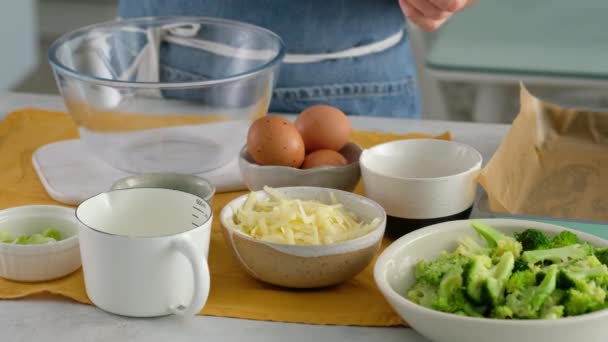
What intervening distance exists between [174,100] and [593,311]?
69 cm

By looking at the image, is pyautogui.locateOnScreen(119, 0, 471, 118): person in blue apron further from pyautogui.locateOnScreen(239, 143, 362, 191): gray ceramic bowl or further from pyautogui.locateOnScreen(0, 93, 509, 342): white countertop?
pyautogui.locateOnScreen(0, 93, 509, 342): white countertop

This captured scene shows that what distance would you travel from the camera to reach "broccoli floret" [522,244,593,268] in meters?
0.91

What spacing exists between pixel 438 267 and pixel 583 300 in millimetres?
141

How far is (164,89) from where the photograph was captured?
125 centimetres

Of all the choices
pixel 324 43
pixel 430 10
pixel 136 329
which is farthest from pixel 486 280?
pixel 324 43

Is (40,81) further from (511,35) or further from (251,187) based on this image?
(251,187)

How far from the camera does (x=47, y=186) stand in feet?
4.03

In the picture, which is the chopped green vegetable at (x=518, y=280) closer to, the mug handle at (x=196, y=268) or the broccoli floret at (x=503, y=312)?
the broccoli floret at (x=503, y=312)

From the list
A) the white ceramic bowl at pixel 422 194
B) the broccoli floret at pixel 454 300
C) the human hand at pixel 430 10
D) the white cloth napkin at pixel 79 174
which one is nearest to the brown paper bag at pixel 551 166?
the white ceramic bowl at pixel 422 194

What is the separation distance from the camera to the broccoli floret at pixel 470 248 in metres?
0.94

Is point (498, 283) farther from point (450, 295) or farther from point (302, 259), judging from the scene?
point (302, 259)

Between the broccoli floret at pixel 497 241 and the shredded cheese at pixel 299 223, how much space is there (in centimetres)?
11

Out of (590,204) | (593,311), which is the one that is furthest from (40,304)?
(590,204)

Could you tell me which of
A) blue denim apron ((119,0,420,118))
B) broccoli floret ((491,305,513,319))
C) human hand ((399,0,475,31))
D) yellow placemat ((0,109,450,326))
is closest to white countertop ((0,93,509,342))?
yellow placemat ((0,109,450,326))
